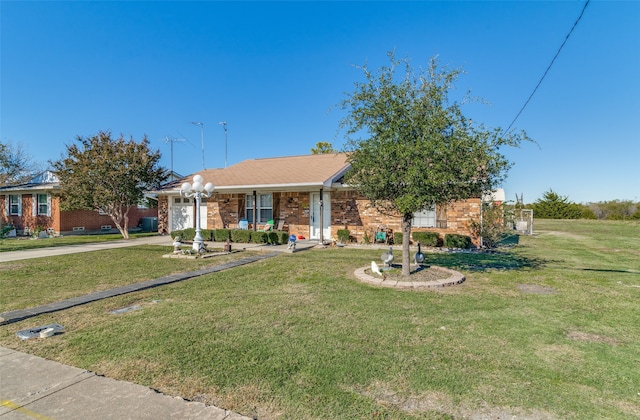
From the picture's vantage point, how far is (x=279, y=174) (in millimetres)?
15602

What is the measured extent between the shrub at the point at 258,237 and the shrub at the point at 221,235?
1361 mm

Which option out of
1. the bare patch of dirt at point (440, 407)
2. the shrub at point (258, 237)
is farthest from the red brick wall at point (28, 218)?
the bare patch of dirt at point (440, 407)

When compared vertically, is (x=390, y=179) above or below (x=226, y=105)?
below

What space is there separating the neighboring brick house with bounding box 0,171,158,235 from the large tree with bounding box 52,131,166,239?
2.52 metres

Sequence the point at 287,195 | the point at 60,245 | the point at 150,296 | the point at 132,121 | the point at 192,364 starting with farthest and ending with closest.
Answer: the point at 132,121 < the point at 287,195 < the point at 60,245 < the point at 150,296 < the point at 192,364

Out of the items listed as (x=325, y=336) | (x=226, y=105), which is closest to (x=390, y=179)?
(x=325, y=336)

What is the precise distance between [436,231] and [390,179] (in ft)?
24.8

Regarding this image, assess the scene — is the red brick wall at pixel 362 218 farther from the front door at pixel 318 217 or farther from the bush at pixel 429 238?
the bush at pixel 429 238

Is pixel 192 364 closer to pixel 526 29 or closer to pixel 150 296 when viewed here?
pixel 150 296

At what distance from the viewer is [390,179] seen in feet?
22.7

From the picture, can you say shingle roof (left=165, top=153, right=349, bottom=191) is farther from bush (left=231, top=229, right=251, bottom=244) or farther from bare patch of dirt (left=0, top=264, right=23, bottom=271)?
bare patch of dirt (left=0, top=264, right=23, bottom=271)

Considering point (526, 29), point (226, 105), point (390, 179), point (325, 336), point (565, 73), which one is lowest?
point (325, 336)

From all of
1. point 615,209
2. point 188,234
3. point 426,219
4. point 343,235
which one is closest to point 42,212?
point 188,234

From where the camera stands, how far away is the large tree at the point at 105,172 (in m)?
16.8
